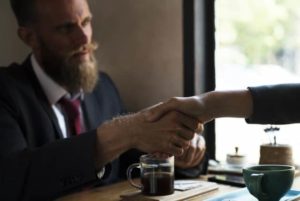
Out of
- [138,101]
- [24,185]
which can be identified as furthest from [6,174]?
[138,101]

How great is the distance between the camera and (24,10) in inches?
76.9

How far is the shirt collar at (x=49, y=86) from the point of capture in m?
1.85

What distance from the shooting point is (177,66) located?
6.58 feet

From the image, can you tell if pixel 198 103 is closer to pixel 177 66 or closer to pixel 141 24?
pixel 177 66

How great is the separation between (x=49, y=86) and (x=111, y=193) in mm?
469

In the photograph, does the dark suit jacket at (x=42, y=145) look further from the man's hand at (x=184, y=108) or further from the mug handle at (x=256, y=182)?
the mug handle at (x=256, y=182)

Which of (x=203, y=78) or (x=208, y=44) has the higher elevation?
(x=208, y=44)

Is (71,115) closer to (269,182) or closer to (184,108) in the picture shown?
(184,108)

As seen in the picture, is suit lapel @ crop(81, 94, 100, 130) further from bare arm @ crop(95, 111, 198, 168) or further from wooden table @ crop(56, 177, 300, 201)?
bare arm @ crop(95, 111, 198, 168)

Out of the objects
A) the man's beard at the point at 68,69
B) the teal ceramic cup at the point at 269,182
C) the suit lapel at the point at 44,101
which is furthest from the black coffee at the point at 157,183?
the man's beard at the point at 68,69

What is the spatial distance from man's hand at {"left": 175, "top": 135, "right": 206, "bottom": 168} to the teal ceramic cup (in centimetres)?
42

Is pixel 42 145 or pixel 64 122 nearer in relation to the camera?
pixel 42 145

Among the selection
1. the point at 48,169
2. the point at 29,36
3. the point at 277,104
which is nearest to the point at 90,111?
the point at 29,36

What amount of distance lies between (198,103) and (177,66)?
2.05 feet
